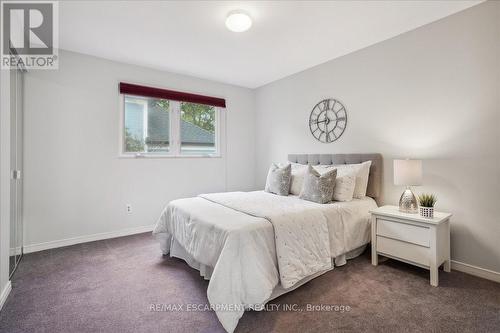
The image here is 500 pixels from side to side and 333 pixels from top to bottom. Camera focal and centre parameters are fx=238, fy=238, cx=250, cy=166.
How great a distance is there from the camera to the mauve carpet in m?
1.62

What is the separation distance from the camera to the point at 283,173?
3236 millimetres

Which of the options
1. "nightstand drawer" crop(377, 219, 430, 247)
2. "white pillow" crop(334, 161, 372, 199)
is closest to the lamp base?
"nightstand drawer" crop(377, 219, 430, 247)

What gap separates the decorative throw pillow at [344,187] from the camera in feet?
9.02

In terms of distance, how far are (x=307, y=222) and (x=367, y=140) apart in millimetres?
1650

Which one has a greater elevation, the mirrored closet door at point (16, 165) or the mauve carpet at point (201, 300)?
the mirrored closet door at point (16, 165)

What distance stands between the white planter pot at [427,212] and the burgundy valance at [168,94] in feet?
11.4

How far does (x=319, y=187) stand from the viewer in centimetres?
267

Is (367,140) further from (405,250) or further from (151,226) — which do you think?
(151,226)

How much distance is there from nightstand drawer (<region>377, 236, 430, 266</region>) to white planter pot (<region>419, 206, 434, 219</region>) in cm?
29

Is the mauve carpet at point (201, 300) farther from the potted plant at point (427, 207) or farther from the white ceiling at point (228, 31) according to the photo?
the white ceiling at point (228, 31)

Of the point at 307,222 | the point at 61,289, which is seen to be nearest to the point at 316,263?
the point at 307,222

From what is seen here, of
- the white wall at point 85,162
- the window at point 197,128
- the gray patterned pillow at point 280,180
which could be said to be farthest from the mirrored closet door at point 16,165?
the gray patterned pillow at point 280,180

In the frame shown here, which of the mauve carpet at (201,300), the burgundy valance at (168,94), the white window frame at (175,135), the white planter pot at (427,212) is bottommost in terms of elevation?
the mauve carpet at (201,300)

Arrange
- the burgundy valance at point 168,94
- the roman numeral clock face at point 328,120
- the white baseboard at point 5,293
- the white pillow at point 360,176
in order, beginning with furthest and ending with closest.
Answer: the burgundy valance at point 168,94 → the roman numeral clock face at point 328,120 → the white pillow at point 360,176 → the white baseboard at point 5,293
